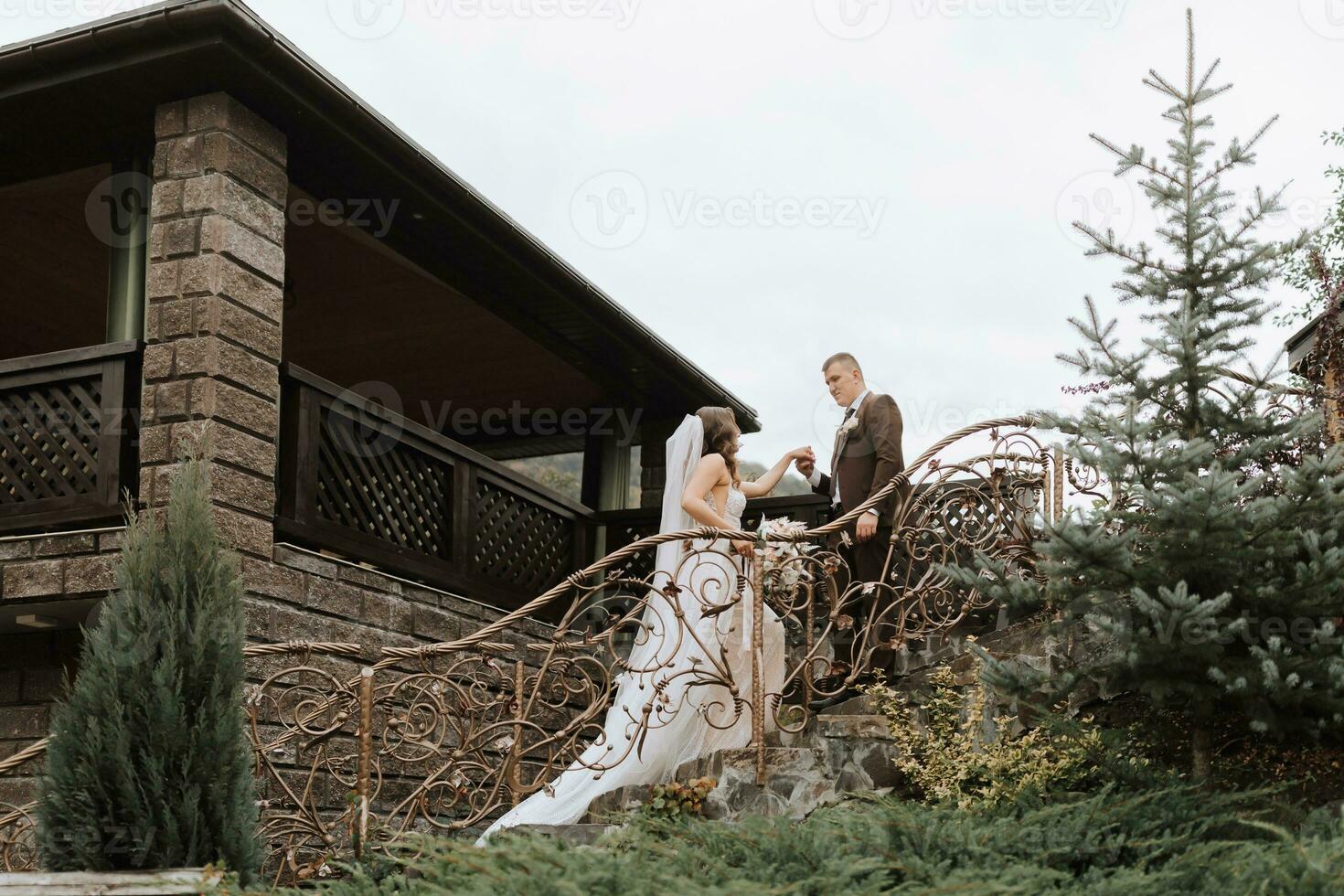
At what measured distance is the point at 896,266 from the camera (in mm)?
87750

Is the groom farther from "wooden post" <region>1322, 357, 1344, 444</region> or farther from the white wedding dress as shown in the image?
"wooden post" <region>1322, 357, 1344, 444</region>

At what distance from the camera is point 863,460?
26.3ft

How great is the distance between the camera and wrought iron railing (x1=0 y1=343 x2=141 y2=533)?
7.64 metres

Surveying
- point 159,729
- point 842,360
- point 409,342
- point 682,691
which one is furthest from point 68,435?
point 409,342

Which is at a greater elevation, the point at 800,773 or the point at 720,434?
the point at 720,434

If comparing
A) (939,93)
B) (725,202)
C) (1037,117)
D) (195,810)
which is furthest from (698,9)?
(195,810)

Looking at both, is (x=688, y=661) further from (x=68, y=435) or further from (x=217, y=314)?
(x=68, y=435)

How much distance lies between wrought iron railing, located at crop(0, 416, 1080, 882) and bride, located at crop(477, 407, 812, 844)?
0.02m

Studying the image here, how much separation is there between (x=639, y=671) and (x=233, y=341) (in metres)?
3.15

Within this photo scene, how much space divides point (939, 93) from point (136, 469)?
86.1 meters

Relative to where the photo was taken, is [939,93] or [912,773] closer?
[912,773]

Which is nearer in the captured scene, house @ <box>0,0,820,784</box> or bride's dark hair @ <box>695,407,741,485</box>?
house @ <box>0,0,820,784</box>

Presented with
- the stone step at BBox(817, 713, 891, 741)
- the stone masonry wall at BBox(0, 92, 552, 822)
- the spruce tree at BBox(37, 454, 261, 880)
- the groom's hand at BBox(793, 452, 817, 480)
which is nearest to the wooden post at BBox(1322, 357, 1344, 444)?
the stone step at BBox(817, 713, 891, 741)

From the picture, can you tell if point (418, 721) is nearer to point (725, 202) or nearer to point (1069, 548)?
point (725, 202)
